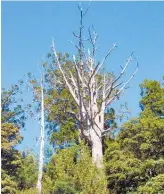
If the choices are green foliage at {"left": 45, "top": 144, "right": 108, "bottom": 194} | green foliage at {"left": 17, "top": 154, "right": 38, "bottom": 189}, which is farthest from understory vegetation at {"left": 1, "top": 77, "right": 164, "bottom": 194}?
green foliage at {"left": 17, "top": 154, "right": 38, "bottom": 189}

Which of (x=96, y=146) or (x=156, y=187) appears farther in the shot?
(x=96, y=146)

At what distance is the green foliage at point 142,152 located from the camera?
1190 cm

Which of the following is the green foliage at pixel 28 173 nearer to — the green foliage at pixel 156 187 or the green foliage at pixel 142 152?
the green foliage at pixel 142 152

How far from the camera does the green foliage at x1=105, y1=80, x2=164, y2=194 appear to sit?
11898 millimetres

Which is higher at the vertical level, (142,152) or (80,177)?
(142,152)

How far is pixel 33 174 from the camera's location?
17.8 metres

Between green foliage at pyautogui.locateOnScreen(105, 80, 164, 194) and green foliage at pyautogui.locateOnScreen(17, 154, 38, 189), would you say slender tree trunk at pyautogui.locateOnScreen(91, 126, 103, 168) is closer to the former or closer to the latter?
green foliage at pyautogui.locateOnScreen(105, 80, 164, 194)

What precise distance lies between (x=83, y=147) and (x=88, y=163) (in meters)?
0.59

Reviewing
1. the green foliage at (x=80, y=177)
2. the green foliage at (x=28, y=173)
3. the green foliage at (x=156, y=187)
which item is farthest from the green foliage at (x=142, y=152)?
the green foliage at (x=28, y=173)

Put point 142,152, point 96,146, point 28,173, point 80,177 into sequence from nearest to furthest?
point 80,177, point 142,152, point 96,146, point 28,173

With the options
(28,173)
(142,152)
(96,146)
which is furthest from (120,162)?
(28,173)

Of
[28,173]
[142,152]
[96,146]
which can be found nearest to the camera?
[142,152]

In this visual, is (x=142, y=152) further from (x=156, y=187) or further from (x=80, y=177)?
(x=80, y=177)

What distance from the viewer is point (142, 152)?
12656mm
